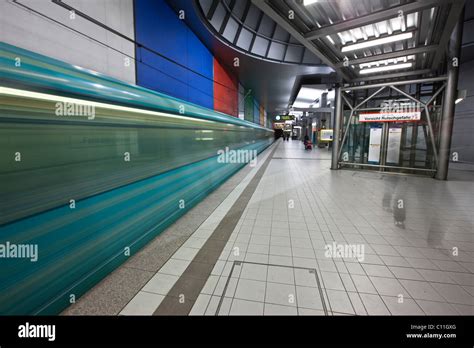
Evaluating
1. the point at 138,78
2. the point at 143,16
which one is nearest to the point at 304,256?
the point at 138,78

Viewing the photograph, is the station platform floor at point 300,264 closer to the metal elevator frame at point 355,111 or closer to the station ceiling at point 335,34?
the station ceiling at point 335,34

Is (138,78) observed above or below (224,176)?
above

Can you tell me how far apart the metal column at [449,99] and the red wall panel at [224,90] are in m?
7.29

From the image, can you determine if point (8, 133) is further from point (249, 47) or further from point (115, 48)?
point (249, 47)

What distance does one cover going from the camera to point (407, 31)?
174 inches

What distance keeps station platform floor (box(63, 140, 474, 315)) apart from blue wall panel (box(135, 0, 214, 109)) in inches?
113

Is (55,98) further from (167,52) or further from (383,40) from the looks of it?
(383,40)

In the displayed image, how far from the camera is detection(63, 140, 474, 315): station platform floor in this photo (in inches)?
70.7

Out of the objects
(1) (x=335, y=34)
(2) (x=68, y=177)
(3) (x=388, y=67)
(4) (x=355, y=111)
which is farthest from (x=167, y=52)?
(4) (x=355, y=111)

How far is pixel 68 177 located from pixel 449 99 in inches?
362

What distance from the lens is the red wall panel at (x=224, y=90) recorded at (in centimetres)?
882

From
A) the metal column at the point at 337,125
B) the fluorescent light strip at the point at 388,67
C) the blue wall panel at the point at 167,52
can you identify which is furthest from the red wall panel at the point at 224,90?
the fluorescent light strip at the point at 388,67

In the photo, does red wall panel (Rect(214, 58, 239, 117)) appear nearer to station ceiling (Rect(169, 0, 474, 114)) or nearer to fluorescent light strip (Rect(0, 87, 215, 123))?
station ceiling (Rect(169, 0, 474, 114))
